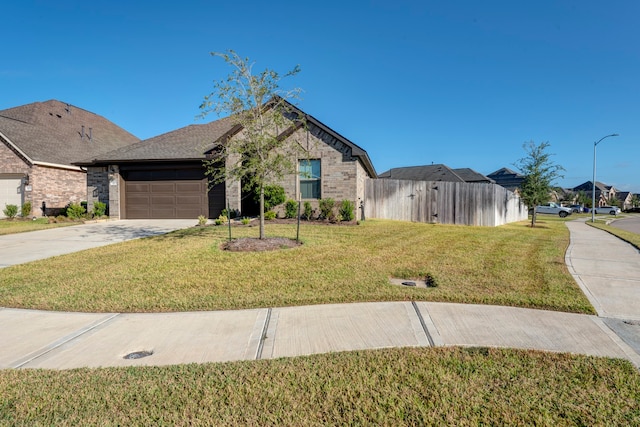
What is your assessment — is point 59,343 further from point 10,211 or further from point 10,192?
point 10,192

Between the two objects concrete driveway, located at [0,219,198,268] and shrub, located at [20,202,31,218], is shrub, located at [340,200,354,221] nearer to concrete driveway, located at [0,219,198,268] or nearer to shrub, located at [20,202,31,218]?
concrete driveway, located at [0,219,198,268]

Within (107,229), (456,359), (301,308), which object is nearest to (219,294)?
(301,308)

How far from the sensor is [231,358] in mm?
3252

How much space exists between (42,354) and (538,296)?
6038mm

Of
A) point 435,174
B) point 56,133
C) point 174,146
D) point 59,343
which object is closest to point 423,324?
point 59,343

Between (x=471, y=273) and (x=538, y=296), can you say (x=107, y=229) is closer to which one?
(x=471, y=273)

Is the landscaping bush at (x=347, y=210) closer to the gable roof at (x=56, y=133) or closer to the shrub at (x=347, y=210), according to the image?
the shrub at (x=347, y=210)

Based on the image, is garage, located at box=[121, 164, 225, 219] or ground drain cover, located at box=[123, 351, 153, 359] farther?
garage, located at box=[121, 164, 225, 219]

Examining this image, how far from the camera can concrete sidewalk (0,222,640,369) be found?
336 centimetres

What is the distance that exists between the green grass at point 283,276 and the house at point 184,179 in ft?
19.1

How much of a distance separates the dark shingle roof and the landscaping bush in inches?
257

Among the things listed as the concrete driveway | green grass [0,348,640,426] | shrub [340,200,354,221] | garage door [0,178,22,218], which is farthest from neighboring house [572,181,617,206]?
garage door [0,178,22,218]

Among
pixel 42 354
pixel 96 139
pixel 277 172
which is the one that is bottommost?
pixel 42 354

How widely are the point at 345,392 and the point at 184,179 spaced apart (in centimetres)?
1594
